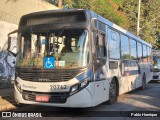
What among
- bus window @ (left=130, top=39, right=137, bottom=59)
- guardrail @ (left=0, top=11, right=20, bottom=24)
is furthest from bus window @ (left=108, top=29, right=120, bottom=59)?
guardrail @ (left=0, top=11, right=20, bottom=24)

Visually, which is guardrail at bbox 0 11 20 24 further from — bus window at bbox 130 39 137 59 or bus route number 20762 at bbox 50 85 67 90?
bus route number 20762 at bbox 50 85 67 90

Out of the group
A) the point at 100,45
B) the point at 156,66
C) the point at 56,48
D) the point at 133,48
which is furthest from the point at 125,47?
the point at 156,66

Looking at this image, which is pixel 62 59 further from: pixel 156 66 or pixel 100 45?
pixel 156 66

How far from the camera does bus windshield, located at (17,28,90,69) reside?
923cm

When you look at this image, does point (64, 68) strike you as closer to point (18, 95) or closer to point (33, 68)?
point (33, 68)

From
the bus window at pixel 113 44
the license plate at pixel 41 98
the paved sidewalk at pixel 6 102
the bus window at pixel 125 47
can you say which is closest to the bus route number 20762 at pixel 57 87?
the license plate at pixel 41 98

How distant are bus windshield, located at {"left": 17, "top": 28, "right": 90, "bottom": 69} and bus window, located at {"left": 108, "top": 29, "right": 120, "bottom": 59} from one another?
7.37 feet

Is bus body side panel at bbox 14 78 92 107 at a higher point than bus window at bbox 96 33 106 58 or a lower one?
lower

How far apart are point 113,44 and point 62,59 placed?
124 inches

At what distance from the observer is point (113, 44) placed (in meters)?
11.9

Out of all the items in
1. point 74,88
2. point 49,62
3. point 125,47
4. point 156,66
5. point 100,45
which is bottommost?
point 74,88

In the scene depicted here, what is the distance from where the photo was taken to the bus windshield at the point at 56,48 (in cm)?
923

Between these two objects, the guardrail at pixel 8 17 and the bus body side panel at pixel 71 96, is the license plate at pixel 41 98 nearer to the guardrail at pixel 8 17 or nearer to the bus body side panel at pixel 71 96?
the bus body side panel at pixel 71 96

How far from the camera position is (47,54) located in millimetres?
9500
